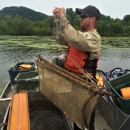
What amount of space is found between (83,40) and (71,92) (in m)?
0.73

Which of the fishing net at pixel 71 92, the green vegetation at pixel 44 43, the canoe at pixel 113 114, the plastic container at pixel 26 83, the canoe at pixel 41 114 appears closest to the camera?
the fishing net at pixel 71 92

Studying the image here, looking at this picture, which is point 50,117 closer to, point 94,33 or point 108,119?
point 108,119

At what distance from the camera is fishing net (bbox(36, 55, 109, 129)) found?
6.87 ft

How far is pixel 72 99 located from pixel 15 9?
402 feet

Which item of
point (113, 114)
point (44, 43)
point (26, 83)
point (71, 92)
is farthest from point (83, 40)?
point (44, 43)

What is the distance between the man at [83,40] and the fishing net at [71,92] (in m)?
0.30

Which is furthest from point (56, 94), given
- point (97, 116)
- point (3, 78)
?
point (3, 78)

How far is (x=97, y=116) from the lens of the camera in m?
4.45

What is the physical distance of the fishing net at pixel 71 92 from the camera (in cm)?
209

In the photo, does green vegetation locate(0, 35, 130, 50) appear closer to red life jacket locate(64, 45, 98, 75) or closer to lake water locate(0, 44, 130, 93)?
lake water locate(0, 44, 130, 93)

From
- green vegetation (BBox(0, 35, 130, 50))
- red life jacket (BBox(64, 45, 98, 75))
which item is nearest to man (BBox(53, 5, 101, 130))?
red life jacket (BBox(64, 45, 98, 75))

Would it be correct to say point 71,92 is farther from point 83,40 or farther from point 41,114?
point 41,114

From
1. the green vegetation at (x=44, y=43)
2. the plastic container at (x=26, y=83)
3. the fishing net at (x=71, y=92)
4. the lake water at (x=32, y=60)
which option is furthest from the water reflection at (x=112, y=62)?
the fishing net at (x=71, y=92)

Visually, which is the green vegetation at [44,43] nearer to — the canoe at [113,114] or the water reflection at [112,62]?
the water reflection at [112,62]
